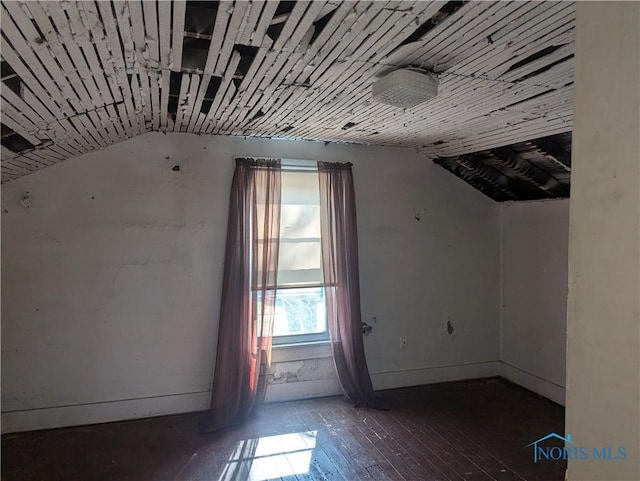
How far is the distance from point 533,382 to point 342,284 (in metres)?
2.01

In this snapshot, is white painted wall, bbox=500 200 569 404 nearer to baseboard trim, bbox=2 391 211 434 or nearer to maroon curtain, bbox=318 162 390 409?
maroon curtain, bbox=318 162 390 409

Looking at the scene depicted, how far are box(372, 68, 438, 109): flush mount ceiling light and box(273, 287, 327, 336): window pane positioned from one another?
207cm

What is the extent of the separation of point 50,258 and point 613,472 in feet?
11.2

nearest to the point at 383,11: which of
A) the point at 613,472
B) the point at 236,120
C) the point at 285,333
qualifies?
the point at 613,472

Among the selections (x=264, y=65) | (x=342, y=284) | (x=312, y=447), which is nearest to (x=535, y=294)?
(x=342, y=284)

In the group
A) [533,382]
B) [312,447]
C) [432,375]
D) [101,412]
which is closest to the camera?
[312,447]

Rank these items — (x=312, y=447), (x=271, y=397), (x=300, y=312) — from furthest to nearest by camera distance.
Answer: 1. (x=300, y=312)
2. (x=271, y=397)
3. (x=312, y=447)

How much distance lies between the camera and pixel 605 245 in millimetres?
703

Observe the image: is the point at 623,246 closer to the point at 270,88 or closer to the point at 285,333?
the point at 270,88

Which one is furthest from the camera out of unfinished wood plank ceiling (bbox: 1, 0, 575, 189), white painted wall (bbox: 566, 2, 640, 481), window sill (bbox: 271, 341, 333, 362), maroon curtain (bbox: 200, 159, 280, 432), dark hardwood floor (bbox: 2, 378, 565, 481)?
window sill (bbox: 271, 341, 333, 362)

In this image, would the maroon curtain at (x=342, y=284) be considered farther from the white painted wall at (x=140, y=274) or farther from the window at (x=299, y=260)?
the white painted wall at (x=140, y=274)

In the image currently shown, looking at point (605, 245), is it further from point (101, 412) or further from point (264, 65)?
point (101, 412)

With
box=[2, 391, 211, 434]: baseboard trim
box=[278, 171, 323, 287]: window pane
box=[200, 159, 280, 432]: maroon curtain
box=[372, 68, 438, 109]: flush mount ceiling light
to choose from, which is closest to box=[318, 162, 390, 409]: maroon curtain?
box=[278, 171, 323, 287]: window pane

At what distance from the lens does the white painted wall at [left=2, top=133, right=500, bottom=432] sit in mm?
3086
